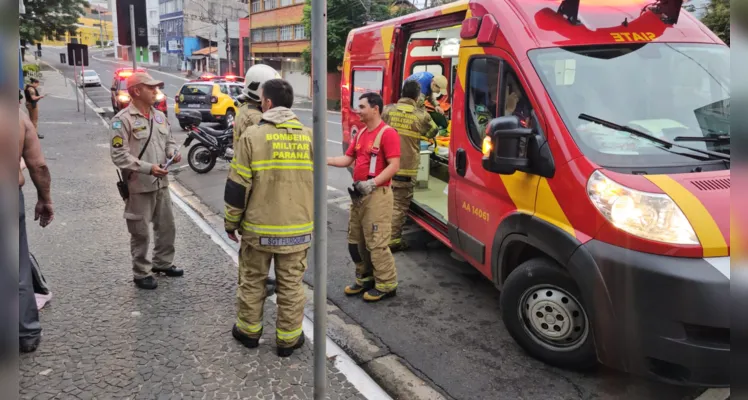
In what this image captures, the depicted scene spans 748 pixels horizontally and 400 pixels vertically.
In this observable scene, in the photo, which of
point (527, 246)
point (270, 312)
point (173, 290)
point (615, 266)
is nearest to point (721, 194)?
point (615, 266)

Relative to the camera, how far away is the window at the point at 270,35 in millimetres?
47906

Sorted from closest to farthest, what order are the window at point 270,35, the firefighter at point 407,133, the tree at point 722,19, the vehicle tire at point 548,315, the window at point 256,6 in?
the tree at point 722,19, the vehicle tire at point 548,315, the firefighter at point 407,133, the window at point 270,35, the window at point 256,6

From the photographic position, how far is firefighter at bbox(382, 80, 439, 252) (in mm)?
5531

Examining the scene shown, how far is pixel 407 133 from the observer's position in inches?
219

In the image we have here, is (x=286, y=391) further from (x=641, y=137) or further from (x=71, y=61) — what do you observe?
(x=71, y=61)

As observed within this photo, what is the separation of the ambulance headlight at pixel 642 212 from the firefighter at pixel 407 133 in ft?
9.09

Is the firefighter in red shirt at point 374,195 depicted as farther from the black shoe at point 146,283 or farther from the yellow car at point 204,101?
the yellow car at point 204,101

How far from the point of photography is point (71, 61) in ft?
63.5

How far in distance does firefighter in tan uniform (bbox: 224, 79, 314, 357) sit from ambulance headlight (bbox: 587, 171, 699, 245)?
5.94ft

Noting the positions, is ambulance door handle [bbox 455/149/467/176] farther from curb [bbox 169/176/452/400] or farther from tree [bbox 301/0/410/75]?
tree [bbox 301/0/410/75]

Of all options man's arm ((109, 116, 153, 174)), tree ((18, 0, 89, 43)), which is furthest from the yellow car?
tree ((18, 0, 89, 43))

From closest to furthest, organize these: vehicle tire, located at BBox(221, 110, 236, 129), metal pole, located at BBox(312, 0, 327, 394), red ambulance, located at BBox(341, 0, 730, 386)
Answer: metal pole, located at BBox(312, 0, 327, 394), red ambulance, located at BBox(341, 0, 730, 386), vehicle tire, located at BBox(221, 110, 236, 129)

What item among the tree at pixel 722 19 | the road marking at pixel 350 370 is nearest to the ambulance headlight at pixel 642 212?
the tree at pixel 722 19

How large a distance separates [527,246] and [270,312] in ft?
6.88
